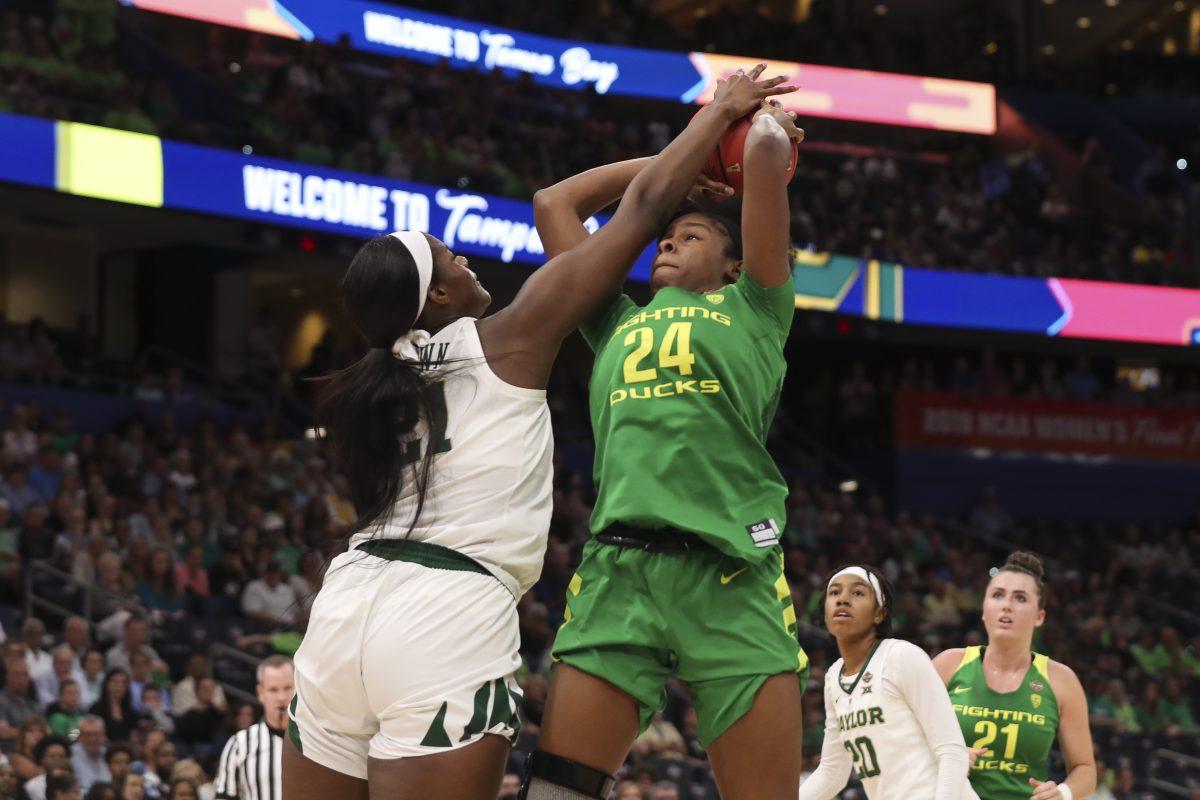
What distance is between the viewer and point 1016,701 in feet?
21.3

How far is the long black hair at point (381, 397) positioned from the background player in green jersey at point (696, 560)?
559mm

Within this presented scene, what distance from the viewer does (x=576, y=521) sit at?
17.3 meters

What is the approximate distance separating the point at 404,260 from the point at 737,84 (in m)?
0.99

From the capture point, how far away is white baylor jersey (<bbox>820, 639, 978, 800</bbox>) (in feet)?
19.0

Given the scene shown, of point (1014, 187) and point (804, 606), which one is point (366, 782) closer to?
point (804, 606)

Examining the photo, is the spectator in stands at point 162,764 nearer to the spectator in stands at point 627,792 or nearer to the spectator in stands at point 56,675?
the spectator in stands at point 56,675

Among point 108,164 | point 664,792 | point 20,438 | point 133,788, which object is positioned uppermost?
point 108,164

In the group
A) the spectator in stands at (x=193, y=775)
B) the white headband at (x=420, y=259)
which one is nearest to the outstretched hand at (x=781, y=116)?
the white headband at (x=420, y=259)

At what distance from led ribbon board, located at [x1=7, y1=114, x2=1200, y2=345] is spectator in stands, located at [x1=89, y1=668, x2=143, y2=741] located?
21.7 feet

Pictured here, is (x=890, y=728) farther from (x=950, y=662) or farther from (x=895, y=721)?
(x=950, y=662)

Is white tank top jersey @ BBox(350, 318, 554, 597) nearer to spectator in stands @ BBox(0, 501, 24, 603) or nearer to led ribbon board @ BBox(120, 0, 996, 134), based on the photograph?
spectator in stands @ BBox(0, 501, 24, 603)

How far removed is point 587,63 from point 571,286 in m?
20.8

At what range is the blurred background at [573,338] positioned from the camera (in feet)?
44.2

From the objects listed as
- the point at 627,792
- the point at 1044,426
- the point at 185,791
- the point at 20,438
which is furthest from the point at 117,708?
the point at 1044,426
